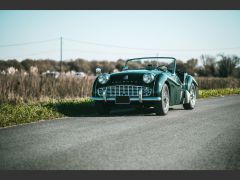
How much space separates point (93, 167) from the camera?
3.84 meters

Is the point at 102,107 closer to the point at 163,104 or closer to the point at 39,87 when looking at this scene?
the point at 163,104

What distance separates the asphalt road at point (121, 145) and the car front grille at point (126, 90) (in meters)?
1.29

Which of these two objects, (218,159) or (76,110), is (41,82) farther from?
(218,159)

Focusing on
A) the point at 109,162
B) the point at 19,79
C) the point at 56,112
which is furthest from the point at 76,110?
the point at 109,162

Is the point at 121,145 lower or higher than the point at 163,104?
lower

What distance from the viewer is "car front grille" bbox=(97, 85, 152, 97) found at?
28.6ft

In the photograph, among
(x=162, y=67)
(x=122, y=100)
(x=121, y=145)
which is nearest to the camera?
(x=121, y=145)

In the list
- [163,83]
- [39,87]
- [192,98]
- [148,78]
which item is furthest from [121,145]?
[39,87]

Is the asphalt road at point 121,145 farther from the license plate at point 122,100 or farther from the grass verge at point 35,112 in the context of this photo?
the license plate at point 122,100

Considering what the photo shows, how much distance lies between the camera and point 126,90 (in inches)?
346

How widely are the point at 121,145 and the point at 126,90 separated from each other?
12.5ft

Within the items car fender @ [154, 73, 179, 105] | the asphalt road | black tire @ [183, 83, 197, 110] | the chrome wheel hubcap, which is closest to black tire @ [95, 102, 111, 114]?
car fender @ [154, 73, 179, 105]

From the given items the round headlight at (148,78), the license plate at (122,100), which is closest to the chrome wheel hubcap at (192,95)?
the round headlight at (148,78)

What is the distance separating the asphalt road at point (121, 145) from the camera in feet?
13.2
